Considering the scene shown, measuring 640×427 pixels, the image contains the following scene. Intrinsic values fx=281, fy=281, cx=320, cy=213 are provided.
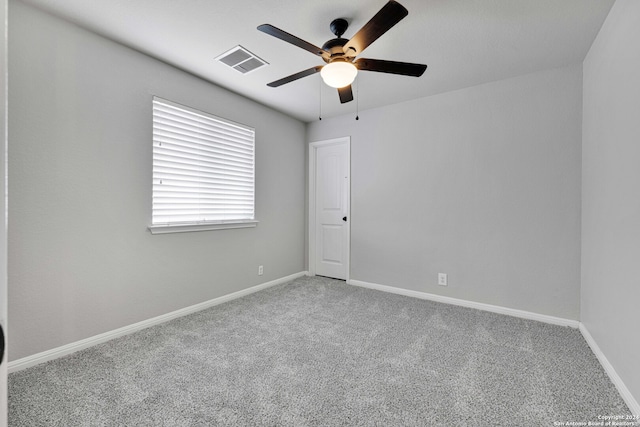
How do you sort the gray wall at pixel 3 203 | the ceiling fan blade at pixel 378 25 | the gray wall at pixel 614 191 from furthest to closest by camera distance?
1. the gray wall at pixel 614 191
2. the ceiling fan blade at pixel 378 25
3. the gray wall at pixel 3 203

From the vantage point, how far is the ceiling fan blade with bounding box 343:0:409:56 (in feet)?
4.79

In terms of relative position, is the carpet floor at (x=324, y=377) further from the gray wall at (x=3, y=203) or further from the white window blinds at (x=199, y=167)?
the gray wall at (x=3, y=203)

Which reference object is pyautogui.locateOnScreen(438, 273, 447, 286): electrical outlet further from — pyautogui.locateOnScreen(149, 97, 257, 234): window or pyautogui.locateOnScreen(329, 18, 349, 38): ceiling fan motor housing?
pyautogui.locateOnScreen(329, 18, 349, 38): ceiling fan motor housing

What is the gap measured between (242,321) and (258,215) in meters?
1.43

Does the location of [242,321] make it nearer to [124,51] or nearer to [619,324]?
[124,51]

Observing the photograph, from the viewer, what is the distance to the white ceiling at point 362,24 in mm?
1896

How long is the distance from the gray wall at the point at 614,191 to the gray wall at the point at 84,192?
3.36m

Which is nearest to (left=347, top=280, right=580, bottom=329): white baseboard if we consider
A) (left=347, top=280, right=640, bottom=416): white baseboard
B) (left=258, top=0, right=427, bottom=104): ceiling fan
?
(left=347, top=280, right=640, bottom=416): white baseboard

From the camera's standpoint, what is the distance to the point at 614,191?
1843 mm

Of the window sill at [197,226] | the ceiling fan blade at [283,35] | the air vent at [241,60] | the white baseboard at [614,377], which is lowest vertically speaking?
the white baseboard at [614,377]

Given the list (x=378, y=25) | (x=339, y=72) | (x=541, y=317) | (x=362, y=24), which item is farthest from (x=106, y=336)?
(x=541, y=317)

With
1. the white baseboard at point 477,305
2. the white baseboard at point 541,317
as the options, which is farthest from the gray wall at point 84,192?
the white baseboard at point 541,317

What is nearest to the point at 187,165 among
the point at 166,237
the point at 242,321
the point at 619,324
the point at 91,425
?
the point at 166,237

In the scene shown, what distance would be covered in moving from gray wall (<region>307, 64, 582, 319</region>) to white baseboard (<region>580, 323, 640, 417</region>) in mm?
472
